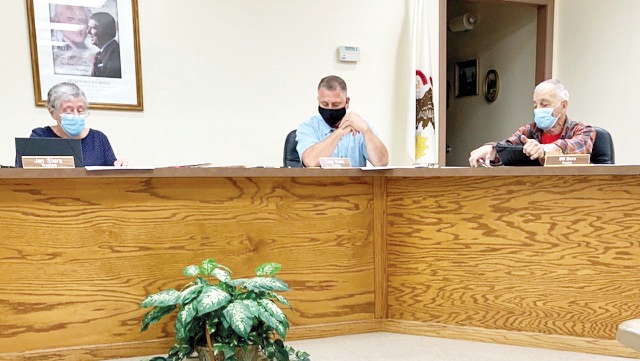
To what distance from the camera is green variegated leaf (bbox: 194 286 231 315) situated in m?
1.18

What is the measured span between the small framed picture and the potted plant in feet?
10.8

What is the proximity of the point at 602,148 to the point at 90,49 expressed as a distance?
8.89 ft

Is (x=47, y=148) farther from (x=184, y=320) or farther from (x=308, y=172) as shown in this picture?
(x=308, y=172)

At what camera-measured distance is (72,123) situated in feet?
5.90

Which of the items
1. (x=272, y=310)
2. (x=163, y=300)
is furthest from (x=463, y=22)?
(x=163, y=300)

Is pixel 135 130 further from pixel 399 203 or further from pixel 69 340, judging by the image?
pixel 399 203

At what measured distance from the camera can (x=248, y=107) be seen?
284cm

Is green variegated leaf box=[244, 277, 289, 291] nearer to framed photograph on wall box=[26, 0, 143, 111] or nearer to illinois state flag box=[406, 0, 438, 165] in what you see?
framed photograph on wall box=[26, 0, 143, 111]

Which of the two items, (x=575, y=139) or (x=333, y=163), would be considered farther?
(x=575, y=139)

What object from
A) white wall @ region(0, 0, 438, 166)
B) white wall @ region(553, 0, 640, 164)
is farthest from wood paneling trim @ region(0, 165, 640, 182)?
white wall @ region(553, 0, 640, 164)

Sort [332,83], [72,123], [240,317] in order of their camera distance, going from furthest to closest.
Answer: [332,83]
[72,123]
[240,317]

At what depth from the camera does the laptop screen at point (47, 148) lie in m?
1.34

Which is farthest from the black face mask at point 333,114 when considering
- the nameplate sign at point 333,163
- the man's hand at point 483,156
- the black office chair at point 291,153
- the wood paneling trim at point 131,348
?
the wood paneling trim at point 131,348

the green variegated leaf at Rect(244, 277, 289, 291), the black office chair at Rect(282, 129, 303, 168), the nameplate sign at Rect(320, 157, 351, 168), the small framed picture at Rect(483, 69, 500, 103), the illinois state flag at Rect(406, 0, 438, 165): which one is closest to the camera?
the green variegated leaf at Rect(244, 277, 289, 291)
